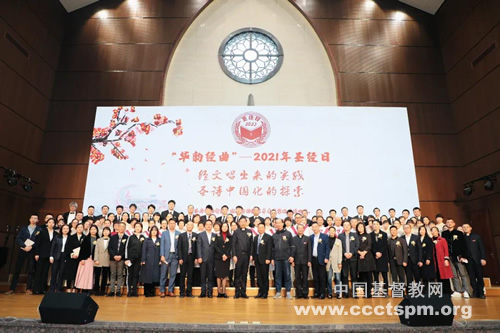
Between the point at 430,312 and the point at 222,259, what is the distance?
2.81 meters

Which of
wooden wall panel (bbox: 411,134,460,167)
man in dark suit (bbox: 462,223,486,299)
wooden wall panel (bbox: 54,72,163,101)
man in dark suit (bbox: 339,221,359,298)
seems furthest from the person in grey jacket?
wooden wall panel (bbox: 54,72,163,101)

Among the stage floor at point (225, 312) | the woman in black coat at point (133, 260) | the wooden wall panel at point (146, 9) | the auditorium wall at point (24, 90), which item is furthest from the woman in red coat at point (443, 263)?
the auditorium wall at point (24, 90)

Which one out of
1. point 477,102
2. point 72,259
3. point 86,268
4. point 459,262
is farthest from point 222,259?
point 477,102

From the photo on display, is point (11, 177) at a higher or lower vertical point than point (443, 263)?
higher

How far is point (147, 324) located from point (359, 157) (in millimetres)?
5365

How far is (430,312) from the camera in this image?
2.26 m

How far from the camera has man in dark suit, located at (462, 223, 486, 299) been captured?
4742 mm

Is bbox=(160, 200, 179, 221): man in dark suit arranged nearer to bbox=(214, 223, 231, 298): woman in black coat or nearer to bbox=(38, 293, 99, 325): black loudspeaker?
bbox=(214, 223, 231, 298): woman in black coat

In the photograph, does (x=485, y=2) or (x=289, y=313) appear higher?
(x=485, y=2)

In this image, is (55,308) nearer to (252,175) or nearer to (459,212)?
(252,175)

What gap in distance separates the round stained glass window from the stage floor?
17.9 feet

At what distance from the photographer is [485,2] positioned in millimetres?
6465

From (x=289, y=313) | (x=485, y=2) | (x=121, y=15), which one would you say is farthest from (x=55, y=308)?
(x=485, y=2)

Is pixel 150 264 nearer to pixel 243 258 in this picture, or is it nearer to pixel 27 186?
pixel 243 258
